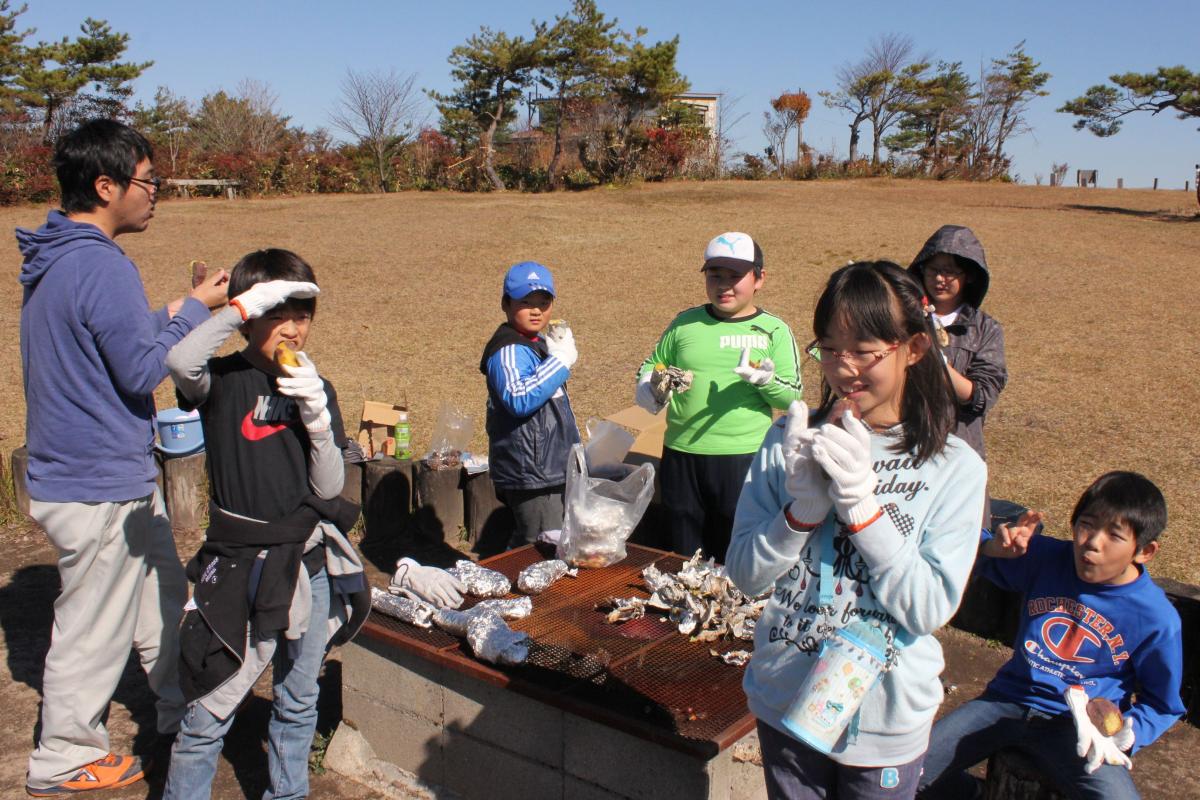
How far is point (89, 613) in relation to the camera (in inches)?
112

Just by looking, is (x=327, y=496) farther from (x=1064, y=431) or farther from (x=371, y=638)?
(x=1064, y=431)

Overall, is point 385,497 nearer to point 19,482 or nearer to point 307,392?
point 19,482

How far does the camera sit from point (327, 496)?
8.43 ft

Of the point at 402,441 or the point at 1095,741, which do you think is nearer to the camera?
the point at 1095,741

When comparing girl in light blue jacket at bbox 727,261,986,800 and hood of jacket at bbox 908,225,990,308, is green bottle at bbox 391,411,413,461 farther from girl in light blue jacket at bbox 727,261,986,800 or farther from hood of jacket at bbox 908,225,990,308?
girl in light blue jacket at bbox 727,261,986,800

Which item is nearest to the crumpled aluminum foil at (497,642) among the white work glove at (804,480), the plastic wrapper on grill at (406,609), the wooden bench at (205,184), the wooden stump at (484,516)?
the plastic wrapper on grill at (406,609)

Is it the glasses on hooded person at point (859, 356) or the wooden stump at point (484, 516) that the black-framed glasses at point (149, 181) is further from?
the wooden stump at point (484, 516)

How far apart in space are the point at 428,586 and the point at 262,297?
1143 millimetres

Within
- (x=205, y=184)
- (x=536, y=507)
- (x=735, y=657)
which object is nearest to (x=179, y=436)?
(x=536, y=507)

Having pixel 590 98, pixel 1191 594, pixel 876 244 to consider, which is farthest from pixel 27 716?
pixel 590 98

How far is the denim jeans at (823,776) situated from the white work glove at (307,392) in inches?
52.1

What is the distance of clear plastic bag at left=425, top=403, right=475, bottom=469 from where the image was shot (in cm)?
521

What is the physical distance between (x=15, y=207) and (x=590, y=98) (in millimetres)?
14360

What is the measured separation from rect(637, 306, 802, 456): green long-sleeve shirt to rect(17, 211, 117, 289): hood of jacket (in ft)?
6.62
